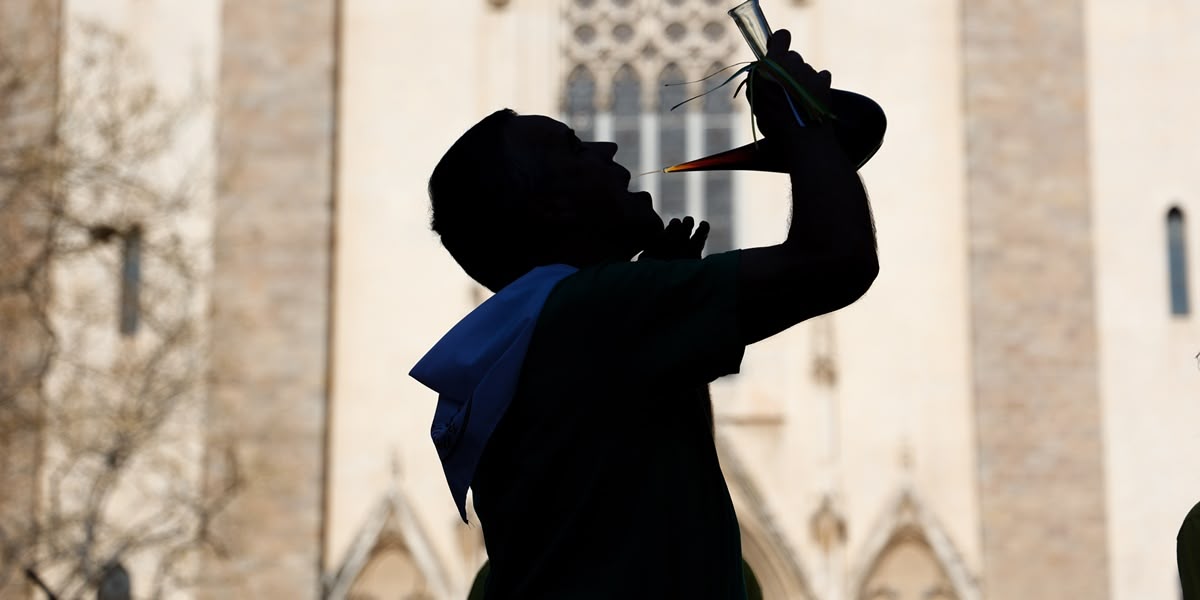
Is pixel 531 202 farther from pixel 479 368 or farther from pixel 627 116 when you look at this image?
pixel 627 116

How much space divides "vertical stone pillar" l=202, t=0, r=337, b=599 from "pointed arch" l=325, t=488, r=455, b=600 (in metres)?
0.33

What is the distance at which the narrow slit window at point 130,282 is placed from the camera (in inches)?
603

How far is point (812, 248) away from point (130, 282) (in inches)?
570

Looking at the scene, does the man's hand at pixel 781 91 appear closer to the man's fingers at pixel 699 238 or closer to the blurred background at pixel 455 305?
the man's fingers at pixel 699 238

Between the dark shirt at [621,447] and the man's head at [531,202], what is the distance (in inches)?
4.7

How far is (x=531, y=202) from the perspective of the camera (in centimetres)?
211

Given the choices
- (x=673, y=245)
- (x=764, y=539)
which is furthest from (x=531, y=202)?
(x=764, y=539)

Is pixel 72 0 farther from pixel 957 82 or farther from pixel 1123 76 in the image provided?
pixel 1123 76

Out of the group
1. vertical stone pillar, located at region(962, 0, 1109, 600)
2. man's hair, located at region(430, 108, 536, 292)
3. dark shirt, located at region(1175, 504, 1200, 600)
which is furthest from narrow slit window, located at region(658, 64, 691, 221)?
man's hair, located at region(430, 108, 536, 292)

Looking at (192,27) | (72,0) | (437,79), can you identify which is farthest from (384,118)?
(72,0)

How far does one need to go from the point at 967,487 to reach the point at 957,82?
3.48m

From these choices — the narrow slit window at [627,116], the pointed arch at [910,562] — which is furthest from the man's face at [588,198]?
the narrow slit window at [627,116]

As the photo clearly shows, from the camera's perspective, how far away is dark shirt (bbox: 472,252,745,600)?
6.11 feet

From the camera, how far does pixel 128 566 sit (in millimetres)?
15039
